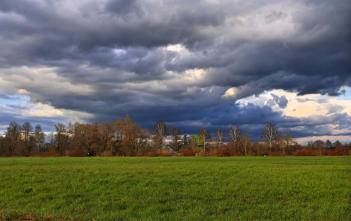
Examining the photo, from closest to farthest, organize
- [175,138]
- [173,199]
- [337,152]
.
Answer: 1. [173,199]
2. [337,152]
3. [175,138]

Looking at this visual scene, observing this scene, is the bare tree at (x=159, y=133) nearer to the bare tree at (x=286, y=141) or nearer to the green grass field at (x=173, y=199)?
the bare tree at (x=286, y=141)

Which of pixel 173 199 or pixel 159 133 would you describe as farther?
pixel 159 133

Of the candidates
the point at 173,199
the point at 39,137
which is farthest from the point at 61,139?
the point at 173,199

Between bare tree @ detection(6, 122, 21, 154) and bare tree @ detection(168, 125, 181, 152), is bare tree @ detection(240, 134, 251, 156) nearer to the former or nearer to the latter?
bare tree @ detection(168, 125, 181, 152)

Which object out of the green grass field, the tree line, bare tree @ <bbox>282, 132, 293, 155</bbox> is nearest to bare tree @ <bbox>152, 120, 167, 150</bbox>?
the tree line

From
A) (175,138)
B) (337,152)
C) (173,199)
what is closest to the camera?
(173,199)

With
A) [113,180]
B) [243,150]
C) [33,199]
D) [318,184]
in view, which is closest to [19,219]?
[33,199]

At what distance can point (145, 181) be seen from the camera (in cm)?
1956

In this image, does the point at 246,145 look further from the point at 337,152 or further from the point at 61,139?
the point at 61,139

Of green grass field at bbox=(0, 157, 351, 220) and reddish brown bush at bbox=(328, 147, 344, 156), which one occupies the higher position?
green grass field at bbox=(0, 157, 351, 220)

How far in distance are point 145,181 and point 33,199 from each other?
7249 millimetres

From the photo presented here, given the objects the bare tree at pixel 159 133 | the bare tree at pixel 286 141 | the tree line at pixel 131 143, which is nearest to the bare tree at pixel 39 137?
the tree line at pixel 131 143

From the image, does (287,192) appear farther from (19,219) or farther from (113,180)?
(19,219)

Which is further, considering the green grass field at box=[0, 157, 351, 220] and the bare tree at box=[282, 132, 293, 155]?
the bare tree at box=[282, 132, 293, 155]
